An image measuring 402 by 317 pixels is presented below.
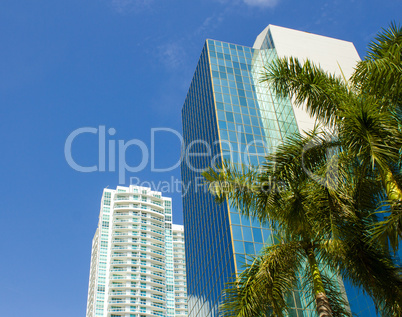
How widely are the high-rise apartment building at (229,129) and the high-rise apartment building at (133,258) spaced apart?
5535 centimetres

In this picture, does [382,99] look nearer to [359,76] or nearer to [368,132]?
[359,76]

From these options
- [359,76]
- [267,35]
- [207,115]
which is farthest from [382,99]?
[267,35]

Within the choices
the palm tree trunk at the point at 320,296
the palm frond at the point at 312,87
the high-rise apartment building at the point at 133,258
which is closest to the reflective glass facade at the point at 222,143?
the palm tree trunk at the point at 320,296

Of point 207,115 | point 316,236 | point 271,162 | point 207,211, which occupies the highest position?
point 207,115

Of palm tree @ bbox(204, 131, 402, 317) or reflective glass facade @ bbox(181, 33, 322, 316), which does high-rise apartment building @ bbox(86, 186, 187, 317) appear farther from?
palm tree @ bbox(204, 131, 402, 317)

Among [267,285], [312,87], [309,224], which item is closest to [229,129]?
[312,87]

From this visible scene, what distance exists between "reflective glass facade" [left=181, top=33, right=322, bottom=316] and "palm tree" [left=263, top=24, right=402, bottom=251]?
2209 cm

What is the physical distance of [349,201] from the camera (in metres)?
10.9

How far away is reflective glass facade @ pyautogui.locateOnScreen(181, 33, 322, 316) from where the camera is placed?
115 ft

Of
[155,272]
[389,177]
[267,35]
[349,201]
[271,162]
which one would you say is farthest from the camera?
[155,272]

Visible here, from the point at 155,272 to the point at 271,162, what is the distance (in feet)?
334

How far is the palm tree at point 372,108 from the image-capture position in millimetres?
8953

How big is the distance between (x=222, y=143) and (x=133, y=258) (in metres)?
75.1

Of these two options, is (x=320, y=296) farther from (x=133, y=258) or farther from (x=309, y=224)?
(x=133, y=258)
